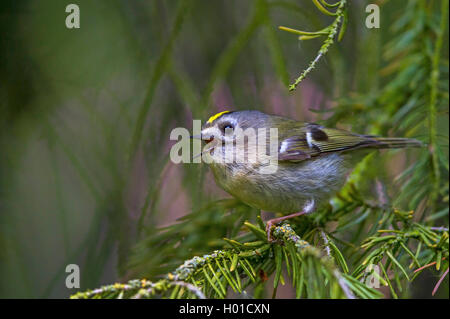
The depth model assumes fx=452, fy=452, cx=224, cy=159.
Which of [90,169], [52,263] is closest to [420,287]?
[90,169]

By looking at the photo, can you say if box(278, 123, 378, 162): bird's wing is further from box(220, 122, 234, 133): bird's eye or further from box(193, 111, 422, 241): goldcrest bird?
box(220, 122, 234, 133): bird's eye

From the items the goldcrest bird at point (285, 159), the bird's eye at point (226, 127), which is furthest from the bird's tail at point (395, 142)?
the bird's eye at point (226, 127)

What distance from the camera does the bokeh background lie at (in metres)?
1.46

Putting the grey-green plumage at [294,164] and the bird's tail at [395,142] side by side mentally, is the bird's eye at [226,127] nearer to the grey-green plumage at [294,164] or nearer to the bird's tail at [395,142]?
the grey-green plumage at [294,164]

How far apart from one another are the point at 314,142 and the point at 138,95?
2.33 ft

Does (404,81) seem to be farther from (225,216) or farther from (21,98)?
(21,98)

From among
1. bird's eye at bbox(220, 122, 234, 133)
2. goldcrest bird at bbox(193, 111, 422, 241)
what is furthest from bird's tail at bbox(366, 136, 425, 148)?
bird's eye at bbox(220, 122, 234, 133)

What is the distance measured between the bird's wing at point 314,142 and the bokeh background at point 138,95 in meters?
0.08

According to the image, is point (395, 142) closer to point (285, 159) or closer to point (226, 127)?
point (285, 159)

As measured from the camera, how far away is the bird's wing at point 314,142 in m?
1.53

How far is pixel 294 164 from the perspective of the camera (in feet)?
5.01

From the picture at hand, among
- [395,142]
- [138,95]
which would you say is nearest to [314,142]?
[395,142]

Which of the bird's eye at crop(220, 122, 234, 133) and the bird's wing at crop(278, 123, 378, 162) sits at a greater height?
the bird's eye at crop(220, 122, 234, 133)

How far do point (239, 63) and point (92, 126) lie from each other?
0.64 m
